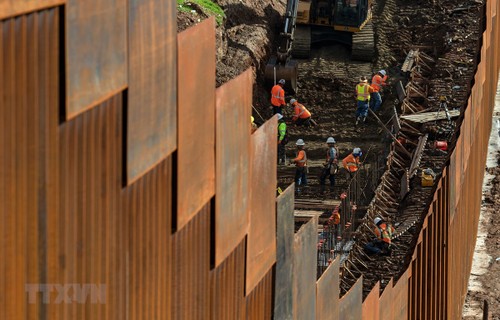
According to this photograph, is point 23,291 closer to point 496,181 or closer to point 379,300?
point 379,300

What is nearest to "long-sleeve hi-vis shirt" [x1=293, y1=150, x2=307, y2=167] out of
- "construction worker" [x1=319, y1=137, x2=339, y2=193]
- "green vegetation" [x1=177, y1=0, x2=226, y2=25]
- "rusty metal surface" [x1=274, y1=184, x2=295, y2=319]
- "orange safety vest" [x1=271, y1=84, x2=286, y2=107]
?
"construction worker" [x1=319, y1=137, x2=339, y2=193]

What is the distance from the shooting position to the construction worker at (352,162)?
30422 millimetres

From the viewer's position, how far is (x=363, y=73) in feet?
124

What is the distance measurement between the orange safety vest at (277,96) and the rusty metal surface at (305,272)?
22.9 m

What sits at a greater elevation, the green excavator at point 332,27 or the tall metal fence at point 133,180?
the tall metal fence at point 133,180

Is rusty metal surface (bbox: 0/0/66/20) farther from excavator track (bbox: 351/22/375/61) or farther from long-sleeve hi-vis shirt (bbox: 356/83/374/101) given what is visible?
excavator track (bbox: 351/22/375/61)

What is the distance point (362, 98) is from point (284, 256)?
2451cm

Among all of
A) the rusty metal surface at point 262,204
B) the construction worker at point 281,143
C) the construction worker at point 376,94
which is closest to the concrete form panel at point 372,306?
the rusty metal surface at point 262,204

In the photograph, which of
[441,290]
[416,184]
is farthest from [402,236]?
[441,290]

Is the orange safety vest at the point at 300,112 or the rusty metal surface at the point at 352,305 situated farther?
the orange safety vest at the point at 300,112

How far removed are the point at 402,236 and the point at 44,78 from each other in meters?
21.7

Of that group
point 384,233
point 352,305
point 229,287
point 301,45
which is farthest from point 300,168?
point 229,287

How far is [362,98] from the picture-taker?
34.0 metres

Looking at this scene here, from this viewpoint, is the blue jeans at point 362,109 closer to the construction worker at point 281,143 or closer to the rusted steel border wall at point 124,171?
the construction worker at point 281,143
